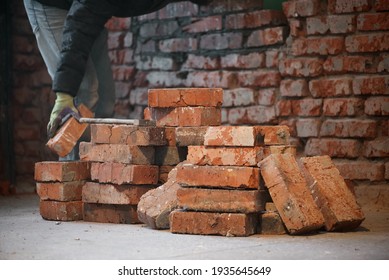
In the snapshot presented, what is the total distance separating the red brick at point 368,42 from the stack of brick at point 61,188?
1.75m

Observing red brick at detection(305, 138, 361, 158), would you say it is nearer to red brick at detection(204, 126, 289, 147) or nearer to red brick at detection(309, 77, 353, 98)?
red brick at detection(309, 77, 353, 98)

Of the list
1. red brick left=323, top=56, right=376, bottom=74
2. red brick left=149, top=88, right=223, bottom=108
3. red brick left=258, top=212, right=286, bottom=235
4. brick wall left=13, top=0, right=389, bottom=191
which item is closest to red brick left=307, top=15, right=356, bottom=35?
brick wall left=13, top=0, right=389, bottom=191

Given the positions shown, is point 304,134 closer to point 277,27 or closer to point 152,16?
point 277,27

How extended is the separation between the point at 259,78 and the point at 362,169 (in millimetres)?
931

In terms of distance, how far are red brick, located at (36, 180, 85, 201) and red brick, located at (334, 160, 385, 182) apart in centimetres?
160

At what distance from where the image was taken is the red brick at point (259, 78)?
16.1ft

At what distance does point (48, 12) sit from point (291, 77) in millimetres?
1583

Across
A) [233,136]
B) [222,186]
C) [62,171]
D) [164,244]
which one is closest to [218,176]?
[222,186]

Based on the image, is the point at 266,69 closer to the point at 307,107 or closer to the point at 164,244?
the point at 307,107

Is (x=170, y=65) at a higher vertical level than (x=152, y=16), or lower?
lower

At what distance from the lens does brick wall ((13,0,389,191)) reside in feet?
14.8

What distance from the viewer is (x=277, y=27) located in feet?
16.0

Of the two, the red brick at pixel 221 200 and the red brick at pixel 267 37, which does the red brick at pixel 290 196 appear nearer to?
the red brick at pixel 221 200

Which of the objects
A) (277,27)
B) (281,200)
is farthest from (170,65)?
(281,200)
